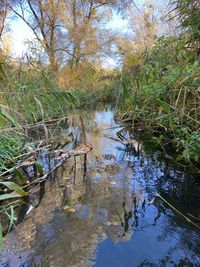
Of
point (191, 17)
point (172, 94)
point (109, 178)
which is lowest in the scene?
point (109, 178)

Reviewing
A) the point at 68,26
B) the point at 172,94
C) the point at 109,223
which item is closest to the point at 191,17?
the point at 172,94

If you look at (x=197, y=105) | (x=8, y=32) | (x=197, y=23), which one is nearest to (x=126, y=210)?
(x=197, y=105)

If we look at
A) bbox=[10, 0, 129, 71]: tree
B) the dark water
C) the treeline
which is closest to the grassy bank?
the treeline

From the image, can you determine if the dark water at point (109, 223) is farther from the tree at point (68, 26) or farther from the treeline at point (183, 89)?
the tree at point (68, 26)

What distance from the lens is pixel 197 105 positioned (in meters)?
3.05

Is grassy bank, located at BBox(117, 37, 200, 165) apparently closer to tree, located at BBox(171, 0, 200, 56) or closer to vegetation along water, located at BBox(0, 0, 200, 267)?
vegetation along water, located at BBox(0, 0, 200, 267)

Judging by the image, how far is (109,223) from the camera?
7.06 ft

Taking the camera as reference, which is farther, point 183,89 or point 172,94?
point 172,94

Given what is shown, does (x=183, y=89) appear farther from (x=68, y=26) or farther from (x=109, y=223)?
(x=68, y=26)

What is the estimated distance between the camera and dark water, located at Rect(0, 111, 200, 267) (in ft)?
5.81

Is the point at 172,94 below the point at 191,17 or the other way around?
below

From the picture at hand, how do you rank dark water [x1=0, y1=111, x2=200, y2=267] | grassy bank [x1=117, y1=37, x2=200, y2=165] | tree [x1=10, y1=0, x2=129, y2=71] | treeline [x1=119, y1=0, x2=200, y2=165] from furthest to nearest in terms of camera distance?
tree [x1=10, y1=0, x2=129, y2=71], treeline [x1=119, y1=0, x2=200, y2=165], grassy bank [x1=117, y1=37, x2=200, y2=165], dark water [x1=0, y1=111, x2=200, y2=267]

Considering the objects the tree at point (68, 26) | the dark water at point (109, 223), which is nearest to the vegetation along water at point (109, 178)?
the dark water at point (109, 223)

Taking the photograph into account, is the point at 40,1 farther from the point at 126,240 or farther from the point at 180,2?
the point at 126,240
